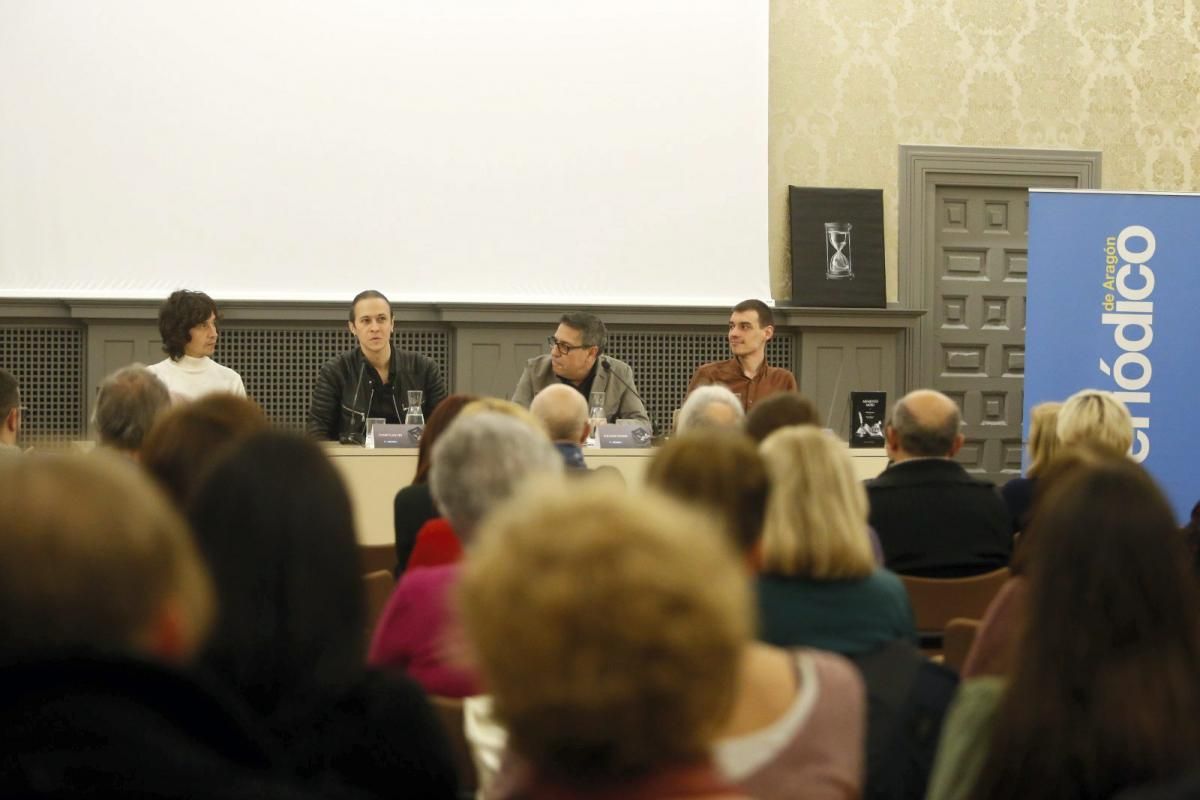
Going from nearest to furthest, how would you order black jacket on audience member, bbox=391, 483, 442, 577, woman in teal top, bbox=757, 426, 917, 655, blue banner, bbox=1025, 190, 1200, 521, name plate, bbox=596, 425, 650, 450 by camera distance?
1. woman in teal top, bbox=757, 426, 917, 655
2. black jacket on audience member, bbox=391, 483, 442, 577
3. name plate, bbox=596, 425, 650, 450
4. blue banner, bbox=1025, 190, 1200, 521

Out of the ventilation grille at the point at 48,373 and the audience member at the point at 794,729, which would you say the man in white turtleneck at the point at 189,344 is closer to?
the ventilation grille at the point at 48,373

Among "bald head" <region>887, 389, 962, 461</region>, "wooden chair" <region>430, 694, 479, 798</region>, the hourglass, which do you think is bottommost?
"wooden chair" <region>430, 694, 479, 798</region>

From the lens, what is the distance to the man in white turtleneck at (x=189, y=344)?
5602 mm

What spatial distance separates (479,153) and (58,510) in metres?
6.94

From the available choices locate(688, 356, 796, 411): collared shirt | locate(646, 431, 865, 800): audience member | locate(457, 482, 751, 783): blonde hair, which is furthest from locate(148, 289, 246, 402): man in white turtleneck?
locate(457, 482, 751, 783): blonde hair

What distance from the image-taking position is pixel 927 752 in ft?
6.43

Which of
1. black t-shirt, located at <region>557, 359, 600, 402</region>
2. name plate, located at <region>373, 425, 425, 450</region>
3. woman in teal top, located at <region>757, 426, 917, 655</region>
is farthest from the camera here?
black t-shirt, located at <region>557, 359, 600, 402</region>

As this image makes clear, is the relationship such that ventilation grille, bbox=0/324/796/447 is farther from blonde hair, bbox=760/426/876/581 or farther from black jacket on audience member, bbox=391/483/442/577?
blonde hair, bbox=760/426/876/581

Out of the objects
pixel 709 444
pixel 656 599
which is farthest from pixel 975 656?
pixel 656 599

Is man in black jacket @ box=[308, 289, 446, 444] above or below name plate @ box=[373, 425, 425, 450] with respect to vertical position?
above

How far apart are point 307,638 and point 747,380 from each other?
17.2 feet

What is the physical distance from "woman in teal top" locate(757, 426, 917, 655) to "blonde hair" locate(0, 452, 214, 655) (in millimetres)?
1135

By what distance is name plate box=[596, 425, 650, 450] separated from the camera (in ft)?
18.6

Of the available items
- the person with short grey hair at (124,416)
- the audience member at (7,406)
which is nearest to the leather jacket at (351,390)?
the audience member at (7,406)
